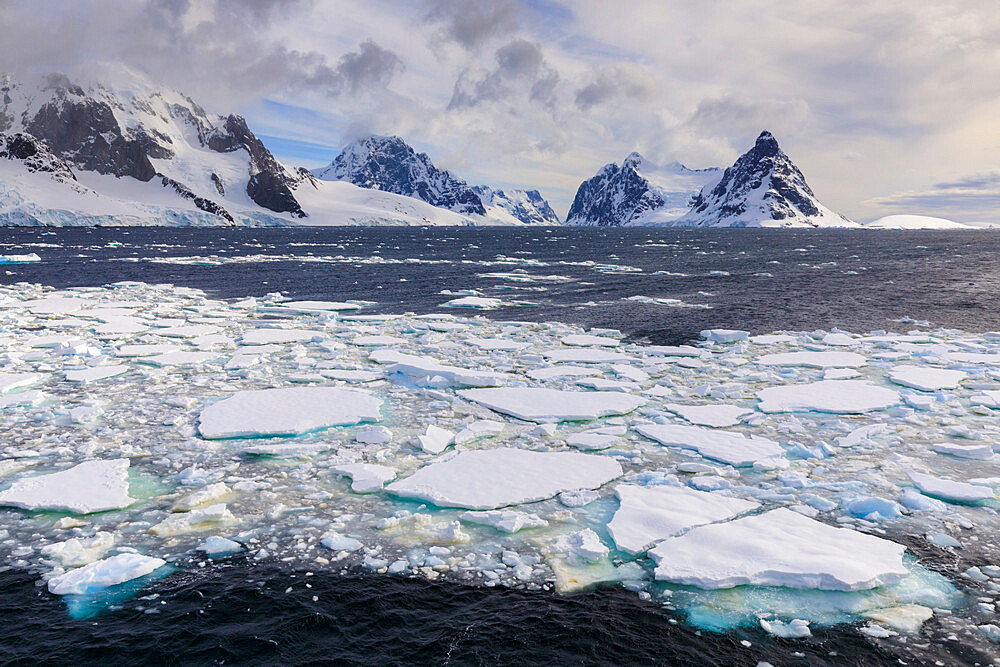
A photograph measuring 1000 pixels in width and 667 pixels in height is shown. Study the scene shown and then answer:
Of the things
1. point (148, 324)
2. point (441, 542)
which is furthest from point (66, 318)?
point (441, 542)

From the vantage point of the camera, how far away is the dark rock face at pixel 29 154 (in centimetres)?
17075

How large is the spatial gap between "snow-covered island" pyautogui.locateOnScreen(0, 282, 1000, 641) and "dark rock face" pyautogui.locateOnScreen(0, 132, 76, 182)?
673ft

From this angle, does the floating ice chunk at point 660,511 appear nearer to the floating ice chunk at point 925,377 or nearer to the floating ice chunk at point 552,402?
the floating ice chunk at point 552,402

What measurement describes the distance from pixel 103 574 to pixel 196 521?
1.18 m

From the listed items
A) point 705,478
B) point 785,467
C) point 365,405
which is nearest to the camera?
point 705,478

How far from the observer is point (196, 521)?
6848 mm

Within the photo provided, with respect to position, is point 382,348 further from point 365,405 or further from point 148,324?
point 148,324

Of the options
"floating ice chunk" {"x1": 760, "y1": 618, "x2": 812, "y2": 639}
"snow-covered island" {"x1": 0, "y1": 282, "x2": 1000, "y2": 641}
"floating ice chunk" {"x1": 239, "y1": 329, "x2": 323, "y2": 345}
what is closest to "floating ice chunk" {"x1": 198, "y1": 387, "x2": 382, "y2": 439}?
"snow-covered island" {"x1": 0, "y1": 282, "x2": 1000, "y2": 641}

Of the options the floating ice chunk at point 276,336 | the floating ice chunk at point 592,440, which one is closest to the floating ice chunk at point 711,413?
the floating ice chunk at point 592,440

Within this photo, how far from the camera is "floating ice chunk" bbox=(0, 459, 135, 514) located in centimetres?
706

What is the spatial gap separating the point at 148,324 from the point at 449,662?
18.6 metres

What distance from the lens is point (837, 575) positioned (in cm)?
574

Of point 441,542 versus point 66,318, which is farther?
point 66,318

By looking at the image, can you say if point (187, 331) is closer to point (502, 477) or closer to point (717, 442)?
point (502, 477)
